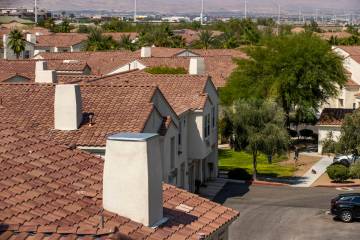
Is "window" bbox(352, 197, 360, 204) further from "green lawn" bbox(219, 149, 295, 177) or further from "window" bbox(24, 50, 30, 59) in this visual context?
"window" bbox(24, 50, 30, 59)

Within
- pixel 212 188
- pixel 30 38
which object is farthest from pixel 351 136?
pixel 30 38

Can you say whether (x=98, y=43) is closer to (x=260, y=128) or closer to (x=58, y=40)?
(x=58, y=40)

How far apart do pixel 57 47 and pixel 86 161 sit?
281ft

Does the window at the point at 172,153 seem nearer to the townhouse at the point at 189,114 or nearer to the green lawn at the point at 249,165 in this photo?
the townhouse at the point at 189,114

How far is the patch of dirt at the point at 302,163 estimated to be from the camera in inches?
1769

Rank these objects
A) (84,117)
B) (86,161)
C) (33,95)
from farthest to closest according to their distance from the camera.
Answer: (33,95), (84,117), (86,161)

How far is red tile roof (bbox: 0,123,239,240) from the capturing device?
1003cm

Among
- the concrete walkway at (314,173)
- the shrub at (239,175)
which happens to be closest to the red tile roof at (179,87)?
the shrub at (239,175)

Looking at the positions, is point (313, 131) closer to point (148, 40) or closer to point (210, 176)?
point (210, 176)

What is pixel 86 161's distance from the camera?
15219 millimetres

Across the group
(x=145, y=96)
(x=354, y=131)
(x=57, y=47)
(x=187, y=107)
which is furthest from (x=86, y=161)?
(x=57, y=47)

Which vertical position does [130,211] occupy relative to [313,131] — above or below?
above

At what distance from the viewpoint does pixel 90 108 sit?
26875 mm

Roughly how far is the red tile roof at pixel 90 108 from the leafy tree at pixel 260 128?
1164 cm
